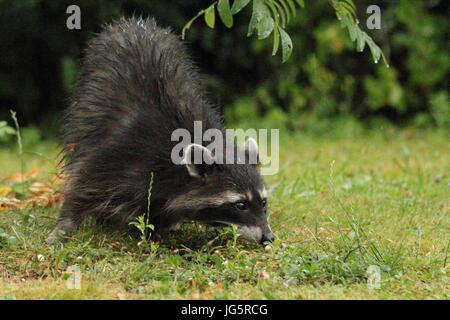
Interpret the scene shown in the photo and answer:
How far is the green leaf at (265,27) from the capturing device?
5434mm

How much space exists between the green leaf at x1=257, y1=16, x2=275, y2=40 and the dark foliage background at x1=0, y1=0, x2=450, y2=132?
6.37 m

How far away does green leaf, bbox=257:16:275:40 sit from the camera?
5434 millimetres

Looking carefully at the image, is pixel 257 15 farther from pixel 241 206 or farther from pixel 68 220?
pixel 68 220

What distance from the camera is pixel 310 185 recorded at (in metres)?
8.30

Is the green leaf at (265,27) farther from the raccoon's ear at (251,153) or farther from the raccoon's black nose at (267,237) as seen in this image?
the raccoon's black nose at (267,237)

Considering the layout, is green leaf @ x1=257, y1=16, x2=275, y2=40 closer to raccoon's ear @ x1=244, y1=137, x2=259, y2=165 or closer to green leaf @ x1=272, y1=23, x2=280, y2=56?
green leaf @ x1=272, y1=23, x2=280, y2=56

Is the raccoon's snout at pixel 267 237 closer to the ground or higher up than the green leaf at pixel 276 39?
→ closer to the ground

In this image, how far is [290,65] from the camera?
1268cm

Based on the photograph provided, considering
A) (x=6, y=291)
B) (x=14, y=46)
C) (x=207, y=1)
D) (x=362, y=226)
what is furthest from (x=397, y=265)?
(x=14, y=46)

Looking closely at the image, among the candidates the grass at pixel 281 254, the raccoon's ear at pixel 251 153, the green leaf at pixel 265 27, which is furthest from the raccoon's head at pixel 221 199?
the green leaf at pixel 265 27

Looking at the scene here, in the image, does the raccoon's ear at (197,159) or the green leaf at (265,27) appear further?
the raccoon's ear at (197,159)

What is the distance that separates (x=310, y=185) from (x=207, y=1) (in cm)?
467

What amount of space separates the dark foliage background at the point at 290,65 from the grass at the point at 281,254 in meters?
4.34

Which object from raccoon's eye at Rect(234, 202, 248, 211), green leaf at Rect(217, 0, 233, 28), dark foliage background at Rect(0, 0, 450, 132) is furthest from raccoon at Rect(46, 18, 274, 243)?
dark foliage background at Rect(0, 0, 450, 132)
